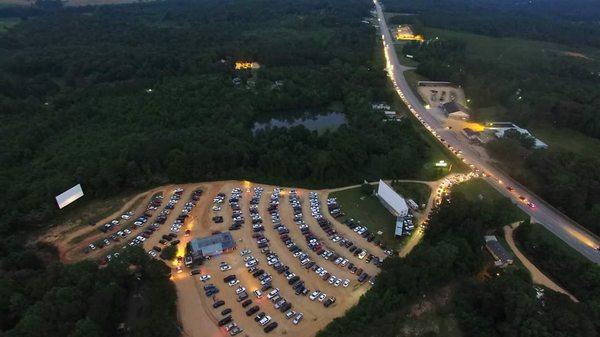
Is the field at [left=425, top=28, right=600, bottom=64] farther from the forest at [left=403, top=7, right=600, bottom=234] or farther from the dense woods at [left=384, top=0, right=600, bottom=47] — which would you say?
the dense woods at [left=384, top=0, right=600, bottom=47]

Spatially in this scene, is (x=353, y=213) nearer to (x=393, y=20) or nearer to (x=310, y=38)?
(x=310, y=38)

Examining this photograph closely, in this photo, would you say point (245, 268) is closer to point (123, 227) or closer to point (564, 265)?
point (123, 227)

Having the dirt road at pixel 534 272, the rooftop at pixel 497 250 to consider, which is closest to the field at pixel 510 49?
the dirt road at pixel 534 272

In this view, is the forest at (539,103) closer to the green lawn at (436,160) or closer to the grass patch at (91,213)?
the green lawn at (436,160)

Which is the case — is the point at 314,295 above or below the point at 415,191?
below

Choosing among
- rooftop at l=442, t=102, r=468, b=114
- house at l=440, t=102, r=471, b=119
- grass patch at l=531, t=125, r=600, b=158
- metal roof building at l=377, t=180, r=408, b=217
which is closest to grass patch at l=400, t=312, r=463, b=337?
metal roof building at l=377, t=180, r=408, b=217

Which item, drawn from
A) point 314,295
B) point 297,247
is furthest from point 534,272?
point 297,247
